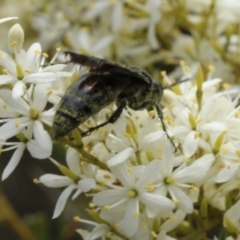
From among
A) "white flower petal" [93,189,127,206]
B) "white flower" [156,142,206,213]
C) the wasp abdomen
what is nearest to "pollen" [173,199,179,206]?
"white flower" [156,142,206,213]

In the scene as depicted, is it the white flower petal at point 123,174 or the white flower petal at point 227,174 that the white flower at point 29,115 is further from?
the white flower petal at point 227,174

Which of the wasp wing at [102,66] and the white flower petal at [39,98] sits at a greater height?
the wasp wing at [102,66]

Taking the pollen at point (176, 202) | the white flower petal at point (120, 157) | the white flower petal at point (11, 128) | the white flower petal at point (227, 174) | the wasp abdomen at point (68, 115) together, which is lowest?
the pollen at point (176, 202)

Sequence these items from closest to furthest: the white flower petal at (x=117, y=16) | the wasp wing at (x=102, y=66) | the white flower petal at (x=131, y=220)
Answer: the wasp wing at (x=102, y=66), the white flower petal at (x=131, y=220), the white flower petal at (x=117, y=16)

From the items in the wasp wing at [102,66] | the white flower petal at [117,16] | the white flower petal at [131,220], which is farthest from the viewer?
the white flower petal at [117,16]

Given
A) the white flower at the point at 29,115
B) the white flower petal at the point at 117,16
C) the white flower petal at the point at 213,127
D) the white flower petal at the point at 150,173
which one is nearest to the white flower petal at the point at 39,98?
the white flower at the point at 29,115

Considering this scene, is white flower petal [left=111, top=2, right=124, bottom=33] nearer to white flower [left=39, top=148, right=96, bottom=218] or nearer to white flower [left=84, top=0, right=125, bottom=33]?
white flower [left=84, top=0, right=125, bottom=33]
